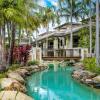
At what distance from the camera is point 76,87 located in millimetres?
14883

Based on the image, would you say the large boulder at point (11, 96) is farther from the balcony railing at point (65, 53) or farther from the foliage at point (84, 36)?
the foliage at point (84, 36)

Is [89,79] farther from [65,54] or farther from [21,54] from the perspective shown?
[65,54]

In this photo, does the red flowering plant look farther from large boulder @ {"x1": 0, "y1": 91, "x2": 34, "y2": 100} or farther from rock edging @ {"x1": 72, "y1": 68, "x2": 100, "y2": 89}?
large boulder @ {"x1": 0, "y1": 91, "x2": 34, "y2": 100}

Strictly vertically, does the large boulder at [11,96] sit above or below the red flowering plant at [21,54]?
below

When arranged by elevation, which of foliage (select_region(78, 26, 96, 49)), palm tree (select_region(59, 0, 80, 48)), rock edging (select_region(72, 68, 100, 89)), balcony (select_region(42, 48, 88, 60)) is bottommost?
rock edging (select_region(72, 68, 100, 89))

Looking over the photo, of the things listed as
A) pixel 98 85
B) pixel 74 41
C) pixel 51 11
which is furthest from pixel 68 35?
pixel 98 85

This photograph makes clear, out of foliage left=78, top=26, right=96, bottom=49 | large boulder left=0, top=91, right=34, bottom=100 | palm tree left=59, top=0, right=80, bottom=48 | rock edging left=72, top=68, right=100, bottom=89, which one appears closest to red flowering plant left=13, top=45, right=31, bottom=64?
rock edging left=72, top=68, right=100, bottom=89

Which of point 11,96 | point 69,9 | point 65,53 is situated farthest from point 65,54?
point 11,96

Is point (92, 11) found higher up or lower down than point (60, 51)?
higher up

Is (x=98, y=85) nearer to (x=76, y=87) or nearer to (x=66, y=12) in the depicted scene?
(x=76, y=87)

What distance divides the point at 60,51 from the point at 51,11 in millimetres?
9482

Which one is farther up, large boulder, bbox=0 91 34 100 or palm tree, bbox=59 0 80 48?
palm tree, bbox=59 0 80 48

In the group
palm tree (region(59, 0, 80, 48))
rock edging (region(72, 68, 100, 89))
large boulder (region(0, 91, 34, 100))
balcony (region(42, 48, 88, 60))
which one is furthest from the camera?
palm tree (region(59, 0, 80, 48))

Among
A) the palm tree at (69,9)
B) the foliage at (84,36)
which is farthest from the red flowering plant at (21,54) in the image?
the palm tree at (69,9)
